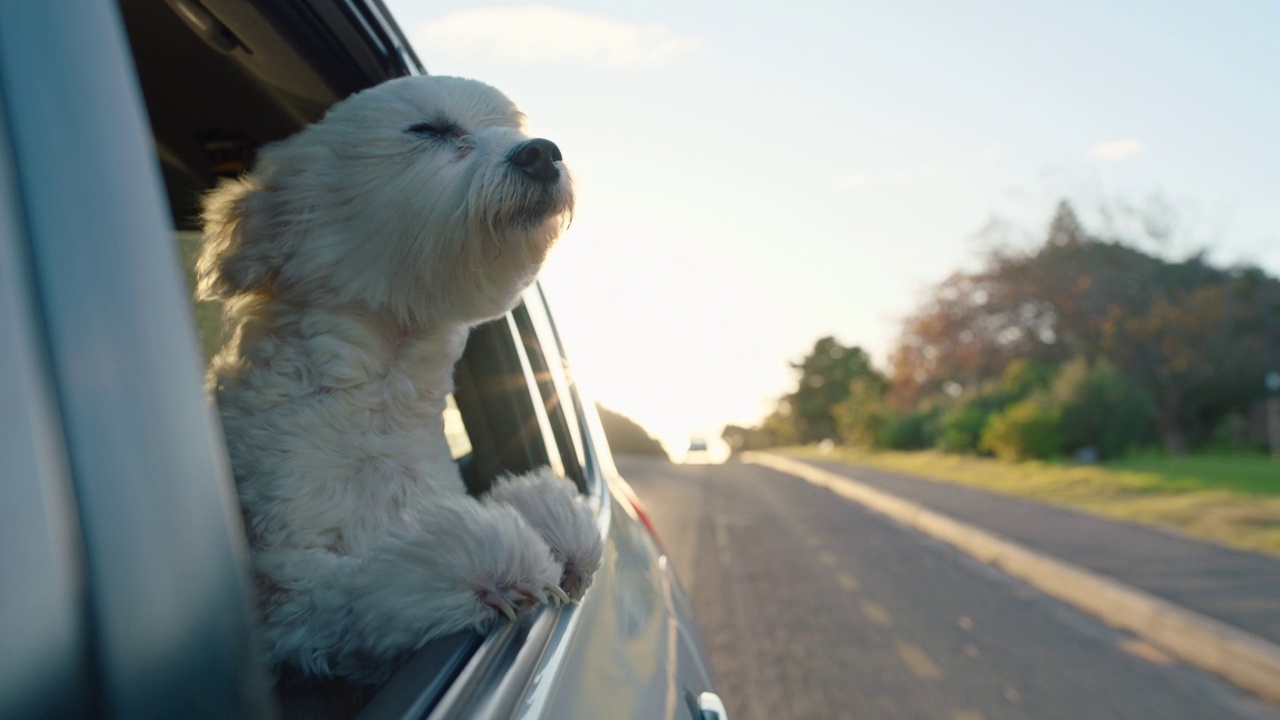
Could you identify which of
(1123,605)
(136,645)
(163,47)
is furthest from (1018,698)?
(136,645)

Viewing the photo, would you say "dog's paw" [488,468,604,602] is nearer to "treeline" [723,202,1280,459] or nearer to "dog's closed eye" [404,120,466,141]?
"dog's closed eye" [404,120,466,141]

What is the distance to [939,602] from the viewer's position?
795cm

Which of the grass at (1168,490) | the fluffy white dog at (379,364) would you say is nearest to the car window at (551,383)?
the fluffy white dog at (379,364)

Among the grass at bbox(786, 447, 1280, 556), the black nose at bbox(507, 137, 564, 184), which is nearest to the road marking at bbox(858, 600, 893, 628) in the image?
the grass at bbox(786, 447, 1280, 556)

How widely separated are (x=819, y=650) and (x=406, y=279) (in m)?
5.24

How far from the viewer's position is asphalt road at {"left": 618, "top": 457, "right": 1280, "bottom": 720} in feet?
16.8

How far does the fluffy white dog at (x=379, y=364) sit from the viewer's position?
3.83 ft

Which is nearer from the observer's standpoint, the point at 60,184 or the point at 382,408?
the point at 60,184

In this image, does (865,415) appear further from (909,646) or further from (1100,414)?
(909,646)

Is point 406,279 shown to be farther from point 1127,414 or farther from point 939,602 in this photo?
point 1127,414

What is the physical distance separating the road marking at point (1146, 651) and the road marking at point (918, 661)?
142cm

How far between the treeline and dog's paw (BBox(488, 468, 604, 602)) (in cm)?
2310

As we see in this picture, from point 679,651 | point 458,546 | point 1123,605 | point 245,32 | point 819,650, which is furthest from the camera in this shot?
point 1123,605

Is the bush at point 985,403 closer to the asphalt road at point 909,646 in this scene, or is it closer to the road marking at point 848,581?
the asphalt road at point 909,646
